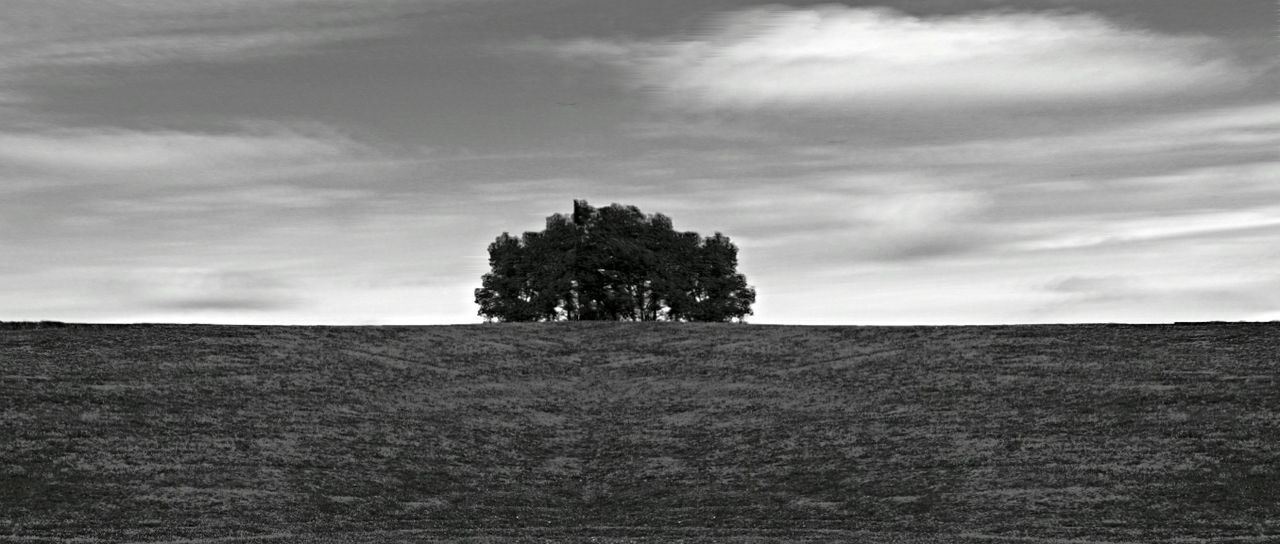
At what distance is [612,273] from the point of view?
83.9 m

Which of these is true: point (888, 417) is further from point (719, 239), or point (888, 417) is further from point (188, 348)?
point (719, 239)

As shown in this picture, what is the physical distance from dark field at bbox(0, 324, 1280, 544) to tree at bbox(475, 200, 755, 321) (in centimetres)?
1736

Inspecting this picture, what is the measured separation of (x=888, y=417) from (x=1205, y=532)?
17.0 meters

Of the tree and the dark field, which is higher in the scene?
the tree

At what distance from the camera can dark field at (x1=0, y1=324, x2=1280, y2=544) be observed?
112 ft

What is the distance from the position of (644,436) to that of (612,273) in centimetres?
3700

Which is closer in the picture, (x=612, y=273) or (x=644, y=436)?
(x=644, y=436)

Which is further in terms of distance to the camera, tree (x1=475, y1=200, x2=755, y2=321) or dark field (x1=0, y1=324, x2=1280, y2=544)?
tree (x1=475, y1=200, x2=755, y2=321)

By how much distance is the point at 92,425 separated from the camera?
4325 cm

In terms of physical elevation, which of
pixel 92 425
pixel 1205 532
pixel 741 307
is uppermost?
pixel 741 307

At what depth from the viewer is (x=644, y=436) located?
47.4 m

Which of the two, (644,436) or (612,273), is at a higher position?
(612,273)

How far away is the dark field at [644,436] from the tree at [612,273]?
56.9 ft

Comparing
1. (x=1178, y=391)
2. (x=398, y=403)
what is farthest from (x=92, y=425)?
(x=1178, y=391)
